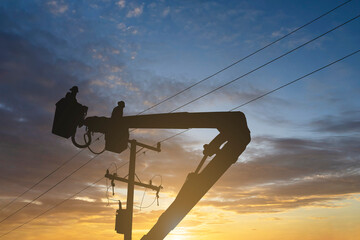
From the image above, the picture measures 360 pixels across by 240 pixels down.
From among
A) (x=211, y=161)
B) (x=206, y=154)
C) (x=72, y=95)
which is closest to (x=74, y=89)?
(x=72, y=95)

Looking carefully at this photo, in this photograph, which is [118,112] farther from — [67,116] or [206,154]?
[206,154]

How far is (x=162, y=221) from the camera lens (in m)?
7.29

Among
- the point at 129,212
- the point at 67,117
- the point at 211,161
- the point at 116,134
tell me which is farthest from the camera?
the point at 129,212

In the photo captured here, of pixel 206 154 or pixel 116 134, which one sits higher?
pixel 116 134

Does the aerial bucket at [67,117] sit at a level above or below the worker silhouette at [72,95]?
below

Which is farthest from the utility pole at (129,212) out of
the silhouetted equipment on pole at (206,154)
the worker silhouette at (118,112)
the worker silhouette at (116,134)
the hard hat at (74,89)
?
the hard hat at (74,89)

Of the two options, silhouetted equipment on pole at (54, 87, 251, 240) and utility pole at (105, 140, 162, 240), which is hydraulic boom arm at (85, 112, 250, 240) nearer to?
silhouetted equipment on pole at (54, 87, 251, 240)

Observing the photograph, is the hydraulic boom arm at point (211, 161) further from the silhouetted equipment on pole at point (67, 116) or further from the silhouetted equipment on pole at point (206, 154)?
the silhouetted equipment on pole at point (67, 116)

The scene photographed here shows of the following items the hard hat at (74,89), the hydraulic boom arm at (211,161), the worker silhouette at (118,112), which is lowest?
the hydraulic boom arm at (211,161)

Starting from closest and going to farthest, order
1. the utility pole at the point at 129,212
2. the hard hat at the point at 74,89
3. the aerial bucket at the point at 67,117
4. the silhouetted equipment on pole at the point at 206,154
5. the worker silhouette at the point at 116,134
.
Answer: the silhouetted equipment on pole at the point at 206,154, the aerial bucket at the point at 67,117, the worker silhouette at the point at 116,134, the hard hat at the point at 74,89, the utility pole at the point at 129,212

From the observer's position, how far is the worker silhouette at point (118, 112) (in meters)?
8.30

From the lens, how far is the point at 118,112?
8344 mm

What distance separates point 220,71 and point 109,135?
198 inches

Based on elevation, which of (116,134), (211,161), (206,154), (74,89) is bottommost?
(211,161)
